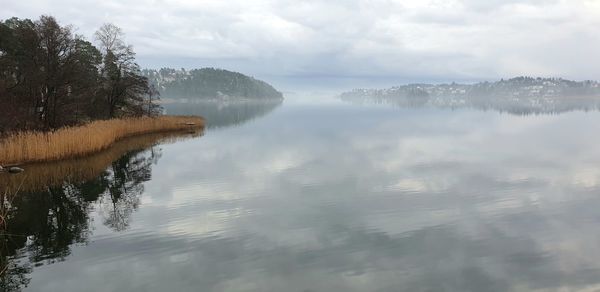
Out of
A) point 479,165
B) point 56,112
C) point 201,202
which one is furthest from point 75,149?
point 479,165

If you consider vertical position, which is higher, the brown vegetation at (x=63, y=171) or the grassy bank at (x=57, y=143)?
the grassy bank at (x=57, y=143)

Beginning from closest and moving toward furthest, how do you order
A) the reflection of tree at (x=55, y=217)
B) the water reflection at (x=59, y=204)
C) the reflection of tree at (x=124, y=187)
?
1. the reflection of tree at (x=55, y=217)
2. the water reflection at (x=59, y=204)
3. the reflection of tree at (x=124, y=187)

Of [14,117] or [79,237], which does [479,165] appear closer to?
[79,237]

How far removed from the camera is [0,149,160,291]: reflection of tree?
11.7 metres

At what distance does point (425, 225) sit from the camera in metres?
15.1

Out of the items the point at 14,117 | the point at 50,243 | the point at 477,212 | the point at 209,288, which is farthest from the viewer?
the point at 14,117

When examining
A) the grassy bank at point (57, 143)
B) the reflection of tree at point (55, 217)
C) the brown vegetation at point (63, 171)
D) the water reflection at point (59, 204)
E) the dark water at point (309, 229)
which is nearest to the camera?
the dark water at point (309, 229)

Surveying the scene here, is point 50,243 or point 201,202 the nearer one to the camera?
point 50,243

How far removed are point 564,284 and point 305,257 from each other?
21.2ft

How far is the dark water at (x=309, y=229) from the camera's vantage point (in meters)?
10.8

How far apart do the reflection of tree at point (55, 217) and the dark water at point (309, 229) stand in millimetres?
51

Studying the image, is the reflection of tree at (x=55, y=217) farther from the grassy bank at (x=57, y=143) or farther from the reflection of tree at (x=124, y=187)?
the grassy bank at (x=57, y=143)

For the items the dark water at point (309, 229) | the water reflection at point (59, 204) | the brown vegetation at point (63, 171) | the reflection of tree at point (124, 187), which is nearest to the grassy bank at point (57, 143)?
the brown vegetation at point (63, 171)

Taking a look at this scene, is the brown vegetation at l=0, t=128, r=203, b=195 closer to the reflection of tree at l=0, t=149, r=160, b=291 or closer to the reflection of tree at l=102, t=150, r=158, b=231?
the reflection of tree at l=0, t=149, r=160, b=291
